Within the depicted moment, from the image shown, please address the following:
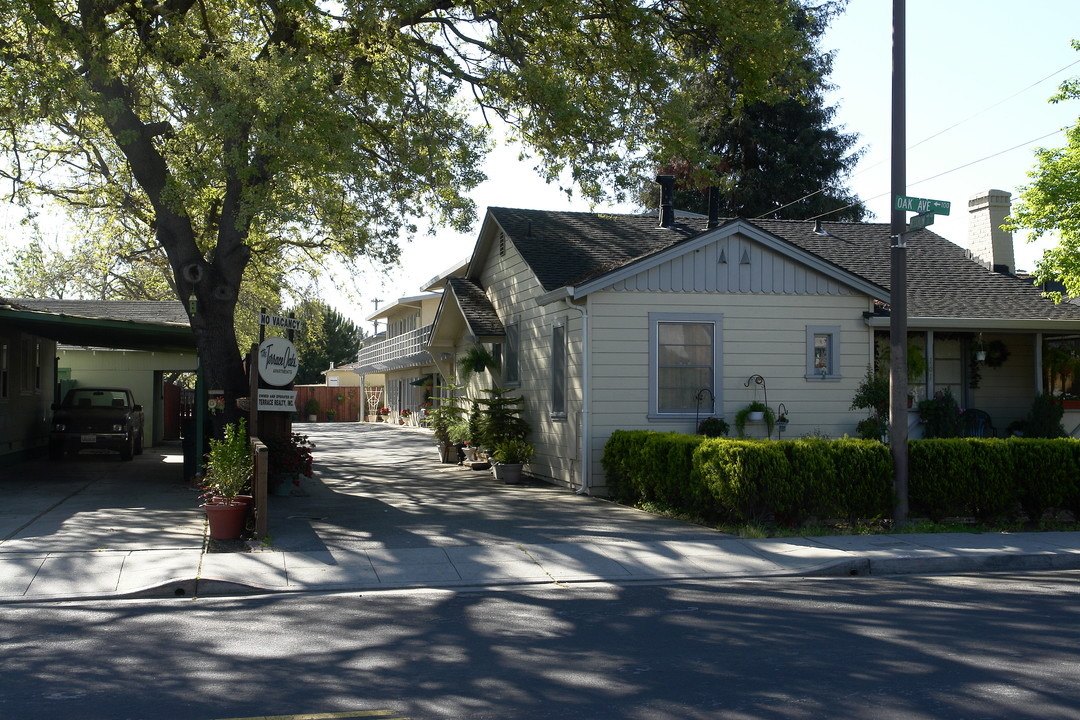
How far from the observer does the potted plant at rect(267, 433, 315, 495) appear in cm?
1591

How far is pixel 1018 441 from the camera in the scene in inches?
522

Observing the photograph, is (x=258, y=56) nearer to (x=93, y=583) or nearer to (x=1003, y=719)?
Result: (x=93, y=583)

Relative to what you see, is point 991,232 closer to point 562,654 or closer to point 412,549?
point 412,549

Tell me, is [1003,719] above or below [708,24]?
below

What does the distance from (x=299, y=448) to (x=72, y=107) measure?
6236mm

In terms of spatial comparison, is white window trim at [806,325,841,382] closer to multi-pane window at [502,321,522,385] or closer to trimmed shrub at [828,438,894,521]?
trimmed shrub at [828,438,894,521]

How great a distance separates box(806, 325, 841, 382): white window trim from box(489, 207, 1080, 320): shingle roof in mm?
1142

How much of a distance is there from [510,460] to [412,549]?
714cm

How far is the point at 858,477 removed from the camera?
12.7m

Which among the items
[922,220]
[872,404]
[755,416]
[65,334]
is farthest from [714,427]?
[65,334]

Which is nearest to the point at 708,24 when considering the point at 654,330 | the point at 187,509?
the point at 654,330

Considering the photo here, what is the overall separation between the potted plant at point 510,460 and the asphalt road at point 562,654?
8636mm

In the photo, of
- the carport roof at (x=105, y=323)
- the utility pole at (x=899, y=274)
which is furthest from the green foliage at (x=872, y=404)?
the carport roof at (x=105, y=323)

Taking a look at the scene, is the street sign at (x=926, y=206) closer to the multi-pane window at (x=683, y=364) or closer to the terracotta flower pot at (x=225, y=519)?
the multi-pane window at (x=683, y=364)
